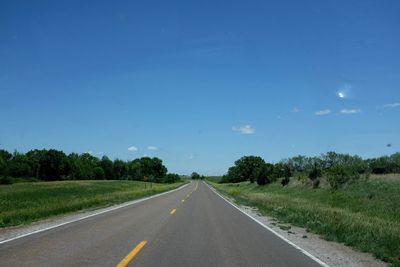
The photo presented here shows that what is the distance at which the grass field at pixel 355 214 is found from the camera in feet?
37.1

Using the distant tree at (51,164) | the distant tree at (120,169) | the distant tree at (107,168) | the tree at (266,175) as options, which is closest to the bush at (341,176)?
the tree at (266,175)

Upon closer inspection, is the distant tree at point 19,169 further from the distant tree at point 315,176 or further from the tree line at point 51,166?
the distant tree at point 315,176

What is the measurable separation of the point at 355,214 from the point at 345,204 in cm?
801

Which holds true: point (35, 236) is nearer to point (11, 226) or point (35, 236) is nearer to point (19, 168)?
point (11, 226)

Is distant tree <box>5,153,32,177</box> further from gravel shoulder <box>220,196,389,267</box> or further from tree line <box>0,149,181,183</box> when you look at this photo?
gravel shoulder <box>220,196,389,267</box>

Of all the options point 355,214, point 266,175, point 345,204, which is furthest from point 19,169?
point 355,214

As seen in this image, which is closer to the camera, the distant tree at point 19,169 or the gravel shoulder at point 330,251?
the gravel shoulder at point 330,251

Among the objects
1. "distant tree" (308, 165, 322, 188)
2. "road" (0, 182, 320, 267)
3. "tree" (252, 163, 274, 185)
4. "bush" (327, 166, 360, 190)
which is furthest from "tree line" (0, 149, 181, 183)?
"road" (0, 182, 320, 267)

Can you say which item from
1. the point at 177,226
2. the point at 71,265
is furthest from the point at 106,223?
the point at 71,265

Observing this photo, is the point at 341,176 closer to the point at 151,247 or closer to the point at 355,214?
the point at 355,214

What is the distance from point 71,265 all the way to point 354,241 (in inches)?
300

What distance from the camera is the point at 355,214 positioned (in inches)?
Result: 904

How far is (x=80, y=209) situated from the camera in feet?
78.0

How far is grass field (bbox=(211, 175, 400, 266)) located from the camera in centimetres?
1131
